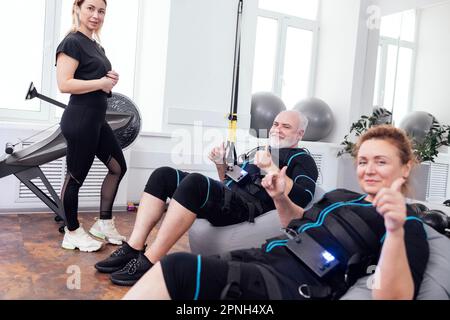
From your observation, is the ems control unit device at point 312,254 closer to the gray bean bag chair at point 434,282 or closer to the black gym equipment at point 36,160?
the gray bean bag chair at point 434,282

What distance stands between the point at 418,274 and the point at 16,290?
60.6 inches

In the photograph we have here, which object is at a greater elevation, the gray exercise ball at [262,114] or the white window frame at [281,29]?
the white window frame at [281,29]

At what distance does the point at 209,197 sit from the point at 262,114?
2.82m

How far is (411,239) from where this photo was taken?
1.17m

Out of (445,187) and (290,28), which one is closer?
(445,187)

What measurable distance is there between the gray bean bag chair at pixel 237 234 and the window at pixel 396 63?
2.21 meters

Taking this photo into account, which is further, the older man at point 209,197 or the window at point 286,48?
the window at point 286,48

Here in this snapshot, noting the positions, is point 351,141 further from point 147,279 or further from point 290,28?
point 147,279

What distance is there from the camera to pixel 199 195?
1.91 m

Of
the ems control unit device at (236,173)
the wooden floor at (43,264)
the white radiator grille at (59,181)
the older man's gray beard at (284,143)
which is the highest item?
the older man's gray beard at (284,143)

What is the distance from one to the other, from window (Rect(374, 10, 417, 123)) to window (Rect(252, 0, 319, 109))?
45.5 inches

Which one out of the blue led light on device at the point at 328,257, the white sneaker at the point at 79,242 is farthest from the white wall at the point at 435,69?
the white sneaker at the point at 79,242

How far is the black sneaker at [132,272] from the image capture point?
1887mm
